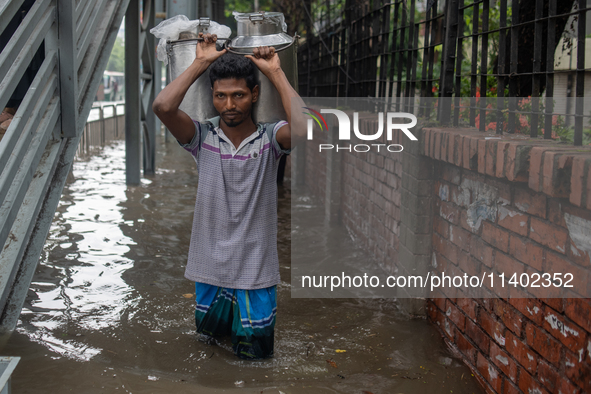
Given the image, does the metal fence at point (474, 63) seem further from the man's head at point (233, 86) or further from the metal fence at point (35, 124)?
the metal fence at point (35, 124)

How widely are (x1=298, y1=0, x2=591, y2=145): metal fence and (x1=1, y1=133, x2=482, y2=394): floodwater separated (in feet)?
4.48

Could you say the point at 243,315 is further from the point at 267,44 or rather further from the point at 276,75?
the point at 267,44

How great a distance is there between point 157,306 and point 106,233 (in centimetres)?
216

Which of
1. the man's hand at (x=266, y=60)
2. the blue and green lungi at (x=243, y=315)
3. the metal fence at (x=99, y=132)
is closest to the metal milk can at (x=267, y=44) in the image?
the man's hand at (x=266, y=60)

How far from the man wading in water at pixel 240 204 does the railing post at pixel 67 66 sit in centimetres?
91

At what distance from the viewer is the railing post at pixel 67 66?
3277 millimetres

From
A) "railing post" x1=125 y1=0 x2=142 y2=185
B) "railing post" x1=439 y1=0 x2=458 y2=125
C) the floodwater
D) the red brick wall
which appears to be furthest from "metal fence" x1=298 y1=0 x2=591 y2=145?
"railing post" x1=125 y1=0 x2=142 y2=185

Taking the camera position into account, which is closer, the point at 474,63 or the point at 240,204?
the point at 240,204

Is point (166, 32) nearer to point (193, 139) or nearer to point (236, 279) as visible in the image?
point (193, 139)

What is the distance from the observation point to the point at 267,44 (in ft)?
9.22

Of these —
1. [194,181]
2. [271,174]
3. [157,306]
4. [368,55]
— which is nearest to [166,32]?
[271,174]

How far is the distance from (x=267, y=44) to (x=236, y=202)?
32.3 inches

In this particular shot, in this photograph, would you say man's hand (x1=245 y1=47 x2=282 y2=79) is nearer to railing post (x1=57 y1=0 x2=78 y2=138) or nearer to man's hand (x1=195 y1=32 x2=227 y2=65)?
man's hand (x1=195 y1=32 x2=227 y2=65)

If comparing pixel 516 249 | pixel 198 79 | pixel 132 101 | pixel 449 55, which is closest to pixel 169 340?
pixel 198 79
